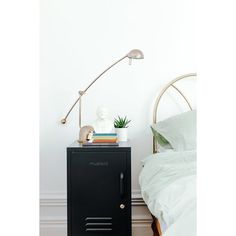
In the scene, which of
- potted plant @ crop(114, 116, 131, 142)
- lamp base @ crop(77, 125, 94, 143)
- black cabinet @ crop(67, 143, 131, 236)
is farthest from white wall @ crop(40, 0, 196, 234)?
black cabinet @ crop(67, 143, 131, 236)

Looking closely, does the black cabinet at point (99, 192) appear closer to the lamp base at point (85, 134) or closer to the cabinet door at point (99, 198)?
the cabinet door at point (99, 198)

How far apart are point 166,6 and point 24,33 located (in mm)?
2329

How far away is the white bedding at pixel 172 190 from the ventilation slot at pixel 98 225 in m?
0.30

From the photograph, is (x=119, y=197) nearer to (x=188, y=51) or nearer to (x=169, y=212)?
(x=169, y=212)

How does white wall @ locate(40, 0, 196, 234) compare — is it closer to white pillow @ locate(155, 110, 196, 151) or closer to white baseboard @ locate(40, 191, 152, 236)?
white baseboard @ locate(40, 191, 152, 236)

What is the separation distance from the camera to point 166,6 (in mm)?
2664

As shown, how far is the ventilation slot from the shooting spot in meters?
2.14

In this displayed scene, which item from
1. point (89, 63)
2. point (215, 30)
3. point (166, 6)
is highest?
point (166, 6)

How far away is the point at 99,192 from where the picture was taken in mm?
2137

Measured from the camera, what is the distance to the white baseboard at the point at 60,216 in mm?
2654

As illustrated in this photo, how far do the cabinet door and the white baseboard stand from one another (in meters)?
0.53

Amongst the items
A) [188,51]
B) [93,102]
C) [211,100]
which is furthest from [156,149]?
[211,100]

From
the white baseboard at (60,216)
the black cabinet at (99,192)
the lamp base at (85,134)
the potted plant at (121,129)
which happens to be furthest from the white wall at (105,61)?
the black cabinet at (99,192)

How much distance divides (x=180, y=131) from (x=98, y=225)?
719 mm
